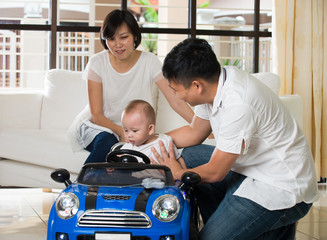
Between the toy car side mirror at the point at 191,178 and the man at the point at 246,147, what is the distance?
0.06 metres

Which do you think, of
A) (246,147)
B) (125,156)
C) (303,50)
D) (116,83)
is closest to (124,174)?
(125,156)

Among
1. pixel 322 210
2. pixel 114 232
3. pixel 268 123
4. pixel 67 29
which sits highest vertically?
pixel 67 29

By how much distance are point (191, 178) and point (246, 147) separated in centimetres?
24

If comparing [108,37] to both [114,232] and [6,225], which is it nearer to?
[6,225]

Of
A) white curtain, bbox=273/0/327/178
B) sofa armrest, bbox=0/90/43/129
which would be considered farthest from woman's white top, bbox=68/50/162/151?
white curtain, bbox=273/0/327/178

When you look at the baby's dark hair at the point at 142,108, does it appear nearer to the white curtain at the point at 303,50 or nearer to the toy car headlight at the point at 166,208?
the toy car headlight at the point at 166,208

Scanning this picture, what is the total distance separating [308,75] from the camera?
4.65 meters

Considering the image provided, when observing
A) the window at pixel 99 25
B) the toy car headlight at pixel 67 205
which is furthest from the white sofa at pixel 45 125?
the toy car headlight at pixel 67 205

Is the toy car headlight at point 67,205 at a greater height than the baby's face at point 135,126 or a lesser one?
lesser

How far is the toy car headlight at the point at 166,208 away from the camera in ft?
6.17

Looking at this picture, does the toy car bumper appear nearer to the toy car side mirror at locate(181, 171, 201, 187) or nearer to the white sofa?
the toy car side mirror at locate(181, 171, 201, 187)

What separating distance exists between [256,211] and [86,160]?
4.25ft

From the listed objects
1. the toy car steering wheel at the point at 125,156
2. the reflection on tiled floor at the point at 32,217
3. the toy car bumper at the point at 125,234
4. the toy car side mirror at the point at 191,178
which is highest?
the toy car steering wheel at the point at 125,156

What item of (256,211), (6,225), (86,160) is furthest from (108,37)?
(256,211)
